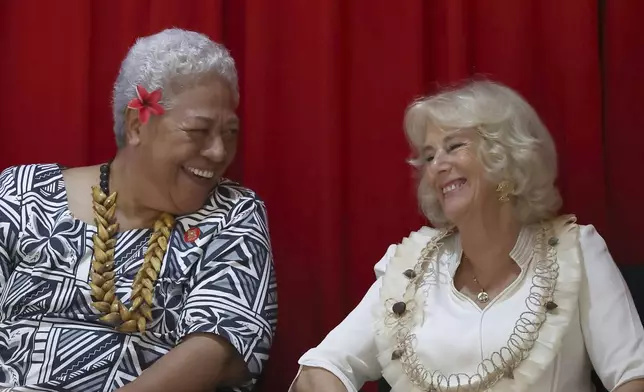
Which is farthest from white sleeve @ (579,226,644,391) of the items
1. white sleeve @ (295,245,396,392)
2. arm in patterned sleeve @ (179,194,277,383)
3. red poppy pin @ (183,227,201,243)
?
red poppy pin @ (183,227,201,243)

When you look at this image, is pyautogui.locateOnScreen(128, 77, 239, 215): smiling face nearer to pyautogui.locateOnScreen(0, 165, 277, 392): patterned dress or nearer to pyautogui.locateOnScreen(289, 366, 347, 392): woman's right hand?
pyautogui.locateOnScreen(0, 165, 277, 392): patterned dress

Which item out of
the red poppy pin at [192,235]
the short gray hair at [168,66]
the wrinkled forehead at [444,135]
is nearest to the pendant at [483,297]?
the wrinkled forehead at [444,135]

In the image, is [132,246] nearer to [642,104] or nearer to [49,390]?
[49,390]

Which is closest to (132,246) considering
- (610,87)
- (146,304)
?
(146,304)

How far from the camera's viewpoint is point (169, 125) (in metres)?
2.03

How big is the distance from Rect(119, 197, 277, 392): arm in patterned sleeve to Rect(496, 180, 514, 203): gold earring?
1.76ft

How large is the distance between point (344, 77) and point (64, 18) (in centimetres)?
80

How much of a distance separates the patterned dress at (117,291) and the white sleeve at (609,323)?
0.67 meters

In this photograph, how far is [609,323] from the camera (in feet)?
5.44

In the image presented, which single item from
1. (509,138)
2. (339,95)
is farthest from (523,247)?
(339,95)

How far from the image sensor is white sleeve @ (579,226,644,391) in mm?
1621

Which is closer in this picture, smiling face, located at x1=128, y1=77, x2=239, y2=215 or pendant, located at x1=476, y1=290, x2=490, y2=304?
pendant, located at x1=476, y1=290, x2=490, y2=304

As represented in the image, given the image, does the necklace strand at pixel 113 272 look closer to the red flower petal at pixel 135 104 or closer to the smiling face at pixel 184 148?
the smiling face at pixel 184 148

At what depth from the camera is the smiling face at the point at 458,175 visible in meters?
1.81
